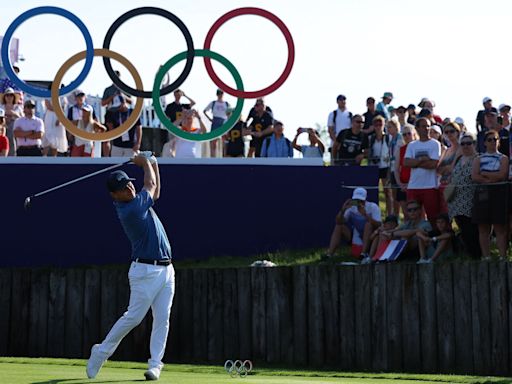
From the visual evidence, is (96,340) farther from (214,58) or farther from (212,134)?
(214,58)

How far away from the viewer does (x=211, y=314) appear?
676 inches

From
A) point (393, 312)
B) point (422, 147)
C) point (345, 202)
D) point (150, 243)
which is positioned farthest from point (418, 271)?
point (150, 243)

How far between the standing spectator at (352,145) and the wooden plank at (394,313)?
4.57m

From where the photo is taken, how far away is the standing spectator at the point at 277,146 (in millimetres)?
20781

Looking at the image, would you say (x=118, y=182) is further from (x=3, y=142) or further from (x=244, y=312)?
(x=3, y=142)

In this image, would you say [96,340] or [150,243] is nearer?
[150,243]

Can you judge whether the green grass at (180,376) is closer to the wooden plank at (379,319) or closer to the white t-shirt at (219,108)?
the wooden plank at (379,319)

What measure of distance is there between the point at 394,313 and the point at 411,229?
4.80 feet

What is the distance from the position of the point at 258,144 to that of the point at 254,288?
478cm

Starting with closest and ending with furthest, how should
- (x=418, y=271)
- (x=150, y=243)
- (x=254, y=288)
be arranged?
(x=150, y=243)
(x=418, y=271)
(x=254, y=288)

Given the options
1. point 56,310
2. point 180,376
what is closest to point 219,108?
point 56,310

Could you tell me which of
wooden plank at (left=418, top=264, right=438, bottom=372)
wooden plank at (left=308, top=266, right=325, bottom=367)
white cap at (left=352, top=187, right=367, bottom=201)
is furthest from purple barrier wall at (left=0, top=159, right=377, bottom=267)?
wooden plank at (left=418, top=264, right=438, bottom=372)

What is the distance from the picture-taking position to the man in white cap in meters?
18.0

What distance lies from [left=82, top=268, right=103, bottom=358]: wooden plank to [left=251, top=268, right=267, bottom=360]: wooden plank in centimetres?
229
